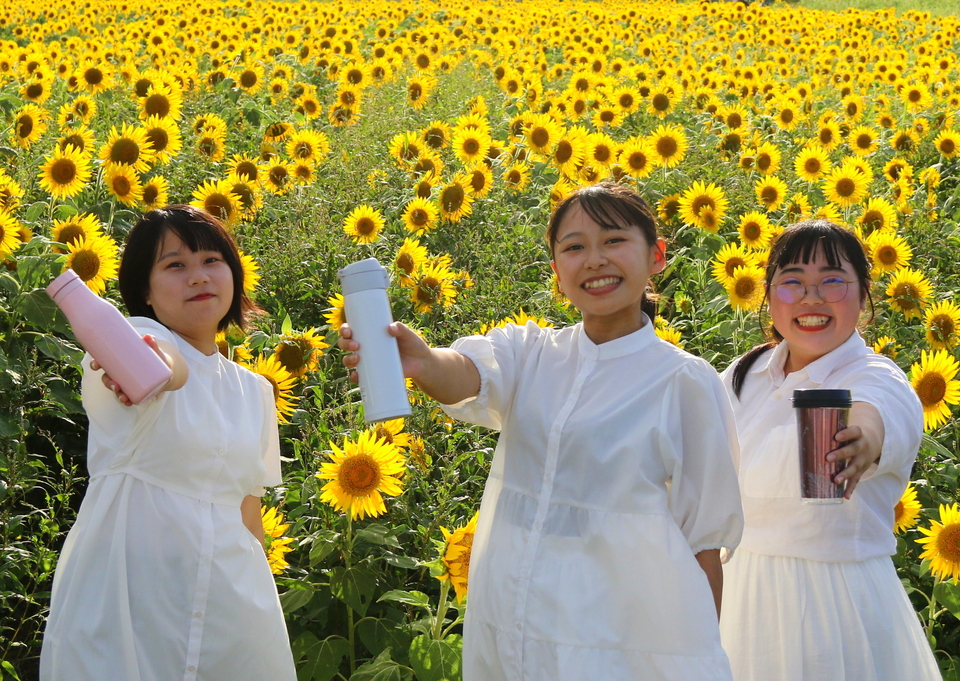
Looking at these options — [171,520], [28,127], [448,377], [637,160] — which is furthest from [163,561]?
[637,160]

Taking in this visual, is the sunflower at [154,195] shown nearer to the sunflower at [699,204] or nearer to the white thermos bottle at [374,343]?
the sunflower at [699,204]

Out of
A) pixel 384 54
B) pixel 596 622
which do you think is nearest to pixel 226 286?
pixel 596 622

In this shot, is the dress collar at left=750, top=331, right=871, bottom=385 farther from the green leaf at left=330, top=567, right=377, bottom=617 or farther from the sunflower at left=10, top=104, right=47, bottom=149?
the sunflower at left=10, top=104, right=47, bottom=149

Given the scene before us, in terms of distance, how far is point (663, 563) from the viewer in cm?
224

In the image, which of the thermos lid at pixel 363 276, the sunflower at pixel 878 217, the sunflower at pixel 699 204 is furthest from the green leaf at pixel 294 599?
the sunflower at pixel 878 217

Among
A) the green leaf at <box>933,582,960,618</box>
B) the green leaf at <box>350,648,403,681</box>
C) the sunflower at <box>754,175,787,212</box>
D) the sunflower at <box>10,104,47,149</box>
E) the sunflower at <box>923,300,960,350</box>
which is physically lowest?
the green leaf at <box>350,648,403,681</box>

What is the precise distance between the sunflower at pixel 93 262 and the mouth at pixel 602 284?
2.26m

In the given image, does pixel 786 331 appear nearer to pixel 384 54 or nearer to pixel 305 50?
pixel 384 54

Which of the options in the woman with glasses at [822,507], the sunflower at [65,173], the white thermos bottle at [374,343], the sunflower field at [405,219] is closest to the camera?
the white thermos bottle at [374,343]

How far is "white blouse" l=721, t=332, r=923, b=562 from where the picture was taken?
8.54ft

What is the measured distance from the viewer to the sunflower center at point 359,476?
9.89ft

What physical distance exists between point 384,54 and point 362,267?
799cm

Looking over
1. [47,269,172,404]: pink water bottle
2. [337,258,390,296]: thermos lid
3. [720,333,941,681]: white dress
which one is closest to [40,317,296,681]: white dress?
[47,269,172,404]: pink water bottle

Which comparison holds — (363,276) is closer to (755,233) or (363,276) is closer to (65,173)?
(65,173)
